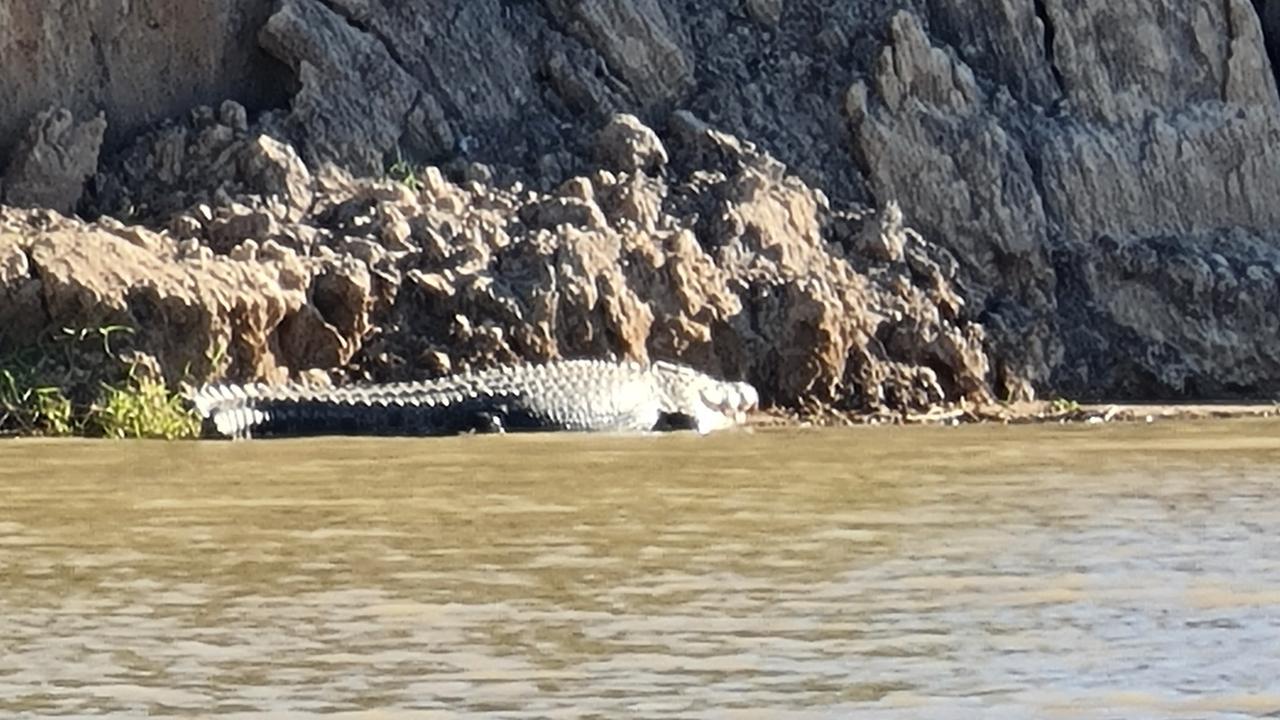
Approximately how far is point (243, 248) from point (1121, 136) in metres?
5.81

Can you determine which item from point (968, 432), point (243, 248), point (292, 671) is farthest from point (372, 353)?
point (292, 671)

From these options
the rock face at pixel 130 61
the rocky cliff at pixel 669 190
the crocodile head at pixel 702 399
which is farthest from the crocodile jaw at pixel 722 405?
the rock face at pixel 130 61

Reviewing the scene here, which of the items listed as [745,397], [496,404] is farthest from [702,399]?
[496,404]

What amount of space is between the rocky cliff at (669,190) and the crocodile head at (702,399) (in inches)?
18.9

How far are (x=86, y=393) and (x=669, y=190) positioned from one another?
12.2ft

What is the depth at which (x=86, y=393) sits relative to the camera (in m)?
12.4

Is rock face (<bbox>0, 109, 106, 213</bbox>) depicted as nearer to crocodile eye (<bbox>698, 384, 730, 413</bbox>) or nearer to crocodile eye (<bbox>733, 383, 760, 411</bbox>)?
crocodile eye (<bbox>698, 384, 730, 413</bbox>)

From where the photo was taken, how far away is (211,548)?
7.87 meters

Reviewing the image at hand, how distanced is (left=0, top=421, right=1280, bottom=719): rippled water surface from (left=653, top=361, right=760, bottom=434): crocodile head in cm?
Answer: 169

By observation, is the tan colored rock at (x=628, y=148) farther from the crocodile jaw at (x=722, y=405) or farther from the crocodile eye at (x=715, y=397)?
the crocodile eye at (x=715, y=397)

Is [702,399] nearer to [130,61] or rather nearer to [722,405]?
[722,405]

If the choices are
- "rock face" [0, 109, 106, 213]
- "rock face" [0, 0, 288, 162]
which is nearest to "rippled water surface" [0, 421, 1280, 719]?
"rock face" [0, 109, 106, 213]

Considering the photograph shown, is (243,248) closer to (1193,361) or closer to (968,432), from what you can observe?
(968,432)

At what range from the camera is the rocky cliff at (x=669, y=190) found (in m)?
13.3
